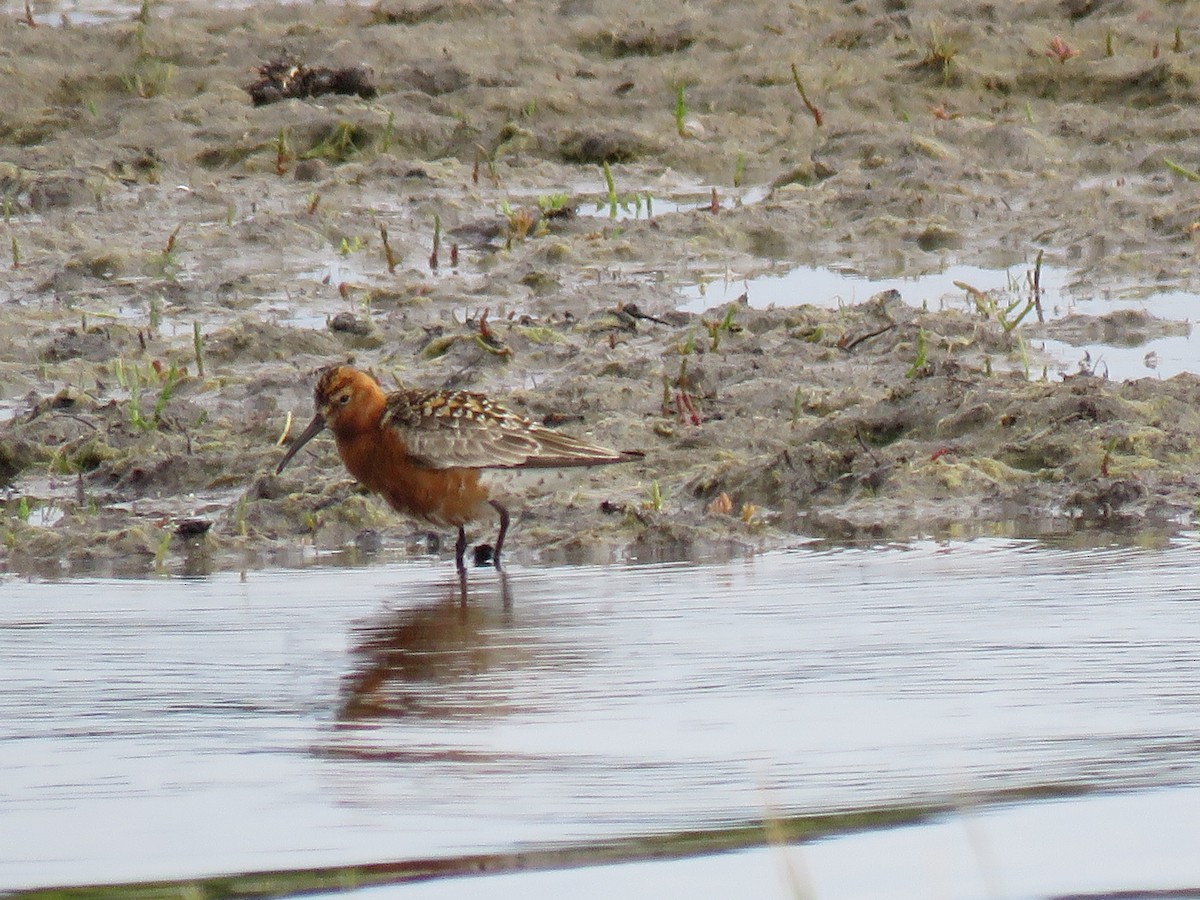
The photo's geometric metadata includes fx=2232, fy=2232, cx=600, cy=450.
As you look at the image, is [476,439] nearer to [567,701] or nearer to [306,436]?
[306,436]

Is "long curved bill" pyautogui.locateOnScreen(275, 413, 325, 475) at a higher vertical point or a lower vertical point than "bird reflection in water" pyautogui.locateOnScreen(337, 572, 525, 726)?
higher

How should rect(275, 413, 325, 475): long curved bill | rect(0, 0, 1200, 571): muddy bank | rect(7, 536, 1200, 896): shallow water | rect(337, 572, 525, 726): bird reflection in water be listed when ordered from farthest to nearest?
rect(275, 413, 325, 475): long curved bill < rect(0, 0, 1200, 571): muddy bank < rect(337, 572, 525, 726): bird reflection in water < rect(7, 536, 1200, 896): shallow water

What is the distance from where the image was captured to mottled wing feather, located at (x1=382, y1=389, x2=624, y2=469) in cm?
730

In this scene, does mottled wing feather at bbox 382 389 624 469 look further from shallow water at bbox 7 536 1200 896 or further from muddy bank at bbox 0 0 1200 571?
shallow water at bbox 7 536 1200 896

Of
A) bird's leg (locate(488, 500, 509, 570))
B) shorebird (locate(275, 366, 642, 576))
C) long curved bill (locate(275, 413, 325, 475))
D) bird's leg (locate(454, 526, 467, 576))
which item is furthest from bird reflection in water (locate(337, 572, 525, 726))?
long curved bill (locate(275, 413, 325, 475))

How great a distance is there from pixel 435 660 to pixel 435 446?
1.92 metres

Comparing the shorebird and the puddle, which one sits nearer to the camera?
the shorebird

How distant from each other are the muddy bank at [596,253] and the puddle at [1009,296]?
15 centimetres

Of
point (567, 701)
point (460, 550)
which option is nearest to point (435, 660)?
point (567, 701)

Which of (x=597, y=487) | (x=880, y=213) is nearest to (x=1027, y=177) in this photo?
(x=880, y=213)

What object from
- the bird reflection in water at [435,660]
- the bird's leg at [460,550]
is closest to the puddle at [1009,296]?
the bird's leg at [460,550]

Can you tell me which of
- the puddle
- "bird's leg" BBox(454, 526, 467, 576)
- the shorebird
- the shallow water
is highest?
the puddle

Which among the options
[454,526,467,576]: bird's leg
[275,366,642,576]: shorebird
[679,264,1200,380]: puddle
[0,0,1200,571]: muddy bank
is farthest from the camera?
[679,264,1200,380]: puddle

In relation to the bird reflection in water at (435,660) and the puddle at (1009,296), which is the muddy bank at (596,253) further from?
the bird reflection in water at (435,660)
